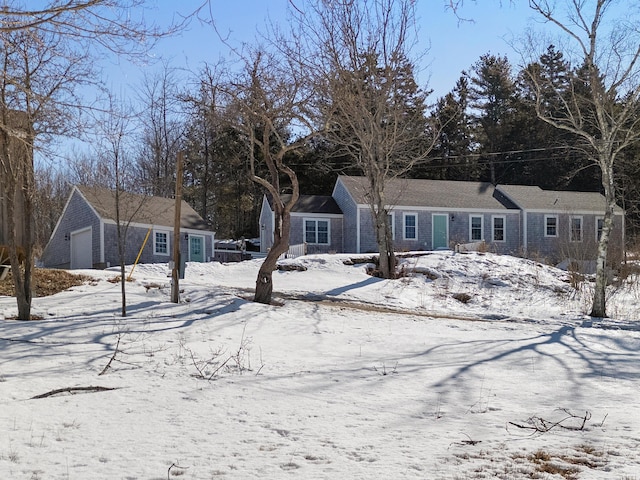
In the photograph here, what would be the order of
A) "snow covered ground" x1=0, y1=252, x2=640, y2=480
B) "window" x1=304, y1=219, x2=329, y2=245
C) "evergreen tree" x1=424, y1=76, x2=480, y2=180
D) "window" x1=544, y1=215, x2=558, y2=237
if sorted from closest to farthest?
"snow covered ground" x1=0, y1=252, x2=640, y2=480 → "window" x1=304, y1=219, x2=329, y2=245 → "window" x1=544, y1=215, x2=558, y2=237 → "evergreen tree" x1=424, y1=76, x2=480, y2=180

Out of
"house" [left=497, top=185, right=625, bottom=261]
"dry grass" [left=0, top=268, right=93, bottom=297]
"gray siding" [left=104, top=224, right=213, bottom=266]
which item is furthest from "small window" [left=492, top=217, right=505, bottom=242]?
"dry grass" [left=0, top=268, right=93, bottom=297]

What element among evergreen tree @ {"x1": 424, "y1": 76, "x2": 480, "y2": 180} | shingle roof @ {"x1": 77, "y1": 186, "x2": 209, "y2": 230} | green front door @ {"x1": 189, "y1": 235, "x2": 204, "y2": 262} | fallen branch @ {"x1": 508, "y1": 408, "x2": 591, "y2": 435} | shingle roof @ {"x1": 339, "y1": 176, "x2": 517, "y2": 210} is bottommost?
fallen branch @ {"x1": 508, "y1": 408, "x2": 591, "y2": 435}

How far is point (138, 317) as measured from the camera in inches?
478

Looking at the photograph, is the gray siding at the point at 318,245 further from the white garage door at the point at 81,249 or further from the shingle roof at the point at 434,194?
the white garage door at the point at 81,249

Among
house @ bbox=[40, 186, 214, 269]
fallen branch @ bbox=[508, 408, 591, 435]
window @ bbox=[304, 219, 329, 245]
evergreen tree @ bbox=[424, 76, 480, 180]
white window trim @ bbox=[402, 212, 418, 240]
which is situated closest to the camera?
fallen branch @ bbox=[508, 408, 591, 435]

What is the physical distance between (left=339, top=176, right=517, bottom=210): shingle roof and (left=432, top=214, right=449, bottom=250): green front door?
635 mm

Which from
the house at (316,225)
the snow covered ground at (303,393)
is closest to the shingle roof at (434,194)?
the house at (316,225)

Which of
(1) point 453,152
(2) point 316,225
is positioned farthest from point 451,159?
(2) point 316,225

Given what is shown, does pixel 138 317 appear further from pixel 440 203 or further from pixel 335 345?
pixel 440 203

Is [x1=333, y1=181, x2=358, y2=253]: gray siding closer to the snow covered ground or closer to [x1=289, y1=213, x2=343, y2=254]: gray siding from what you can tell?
[x1=289, y1=213, x2=343, y2=254]: gray siding

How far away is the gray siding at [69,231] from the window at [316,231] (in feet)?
34.6

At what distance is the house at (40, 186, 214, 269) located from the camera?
87.4 ft

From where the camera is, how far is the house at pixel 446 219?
1264 inches

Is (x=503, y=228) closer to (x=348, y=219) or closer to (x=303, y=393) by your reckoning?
(x=348, y=219)
